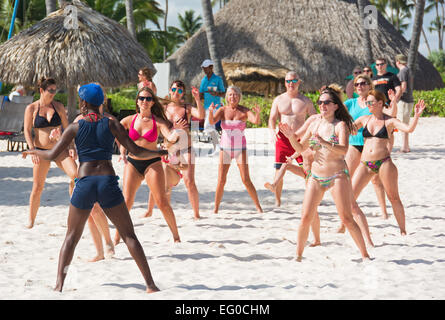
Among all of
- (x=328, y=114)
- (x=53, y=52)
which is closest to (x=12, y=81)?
(x=53, y=52)

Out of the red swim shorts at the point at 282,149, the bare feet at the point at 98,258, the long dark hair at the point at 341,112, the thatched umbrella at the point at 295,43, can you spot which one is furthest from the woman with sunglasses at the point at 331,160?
the thatched umbrella at the point at 295,43

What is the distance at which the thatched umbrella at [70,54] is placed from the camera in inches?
528

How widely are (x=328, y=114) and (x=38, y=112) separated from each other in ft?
11.5

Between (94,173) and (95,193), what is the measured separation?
0.15 metres

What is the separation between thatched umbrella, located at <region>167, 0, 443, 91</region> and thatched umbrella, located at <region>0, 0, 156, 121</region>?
9475mm

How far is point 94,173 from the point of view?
4254 millimetres

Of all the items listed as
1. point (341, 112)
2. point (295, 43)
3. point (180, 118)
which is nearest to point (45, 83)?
point (180, 118)

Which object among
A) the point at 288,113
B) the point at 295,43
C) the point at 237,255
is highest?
the point at 295,43

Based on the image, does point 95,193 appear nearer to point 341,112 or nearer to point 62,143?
point 62,143

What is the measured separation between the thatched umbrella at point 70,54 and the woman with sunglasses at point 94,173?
9614 mm

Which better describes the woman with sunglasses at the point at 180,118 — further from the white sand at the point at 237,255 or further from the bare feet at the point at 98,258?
the bare feet at the point at 98,258

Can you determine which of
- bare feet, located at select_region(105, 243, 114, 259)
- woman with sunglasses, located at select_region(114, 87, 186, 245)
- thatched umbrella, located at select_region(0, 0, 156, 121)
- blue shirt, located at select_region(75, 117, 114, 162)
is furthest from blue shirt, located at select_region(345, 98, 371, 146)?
thatched umbrella, located at select_region(0, 0, 156, 121)

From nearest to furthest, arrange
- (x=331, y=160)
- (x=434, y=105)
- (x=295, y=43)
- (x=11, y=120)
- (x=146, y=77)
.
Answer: (x=331, y=160) → (x=146, y=77) → (x=11, y=120) → (x=434, y=105) → (x=295, y=43)
